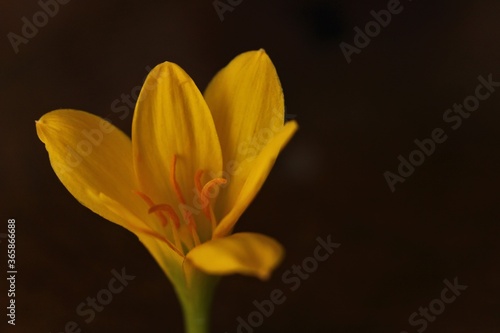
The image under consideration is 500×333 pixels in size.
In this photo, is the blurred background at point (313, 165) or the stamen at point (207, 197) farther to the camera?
the blurred background at point (313, 165)

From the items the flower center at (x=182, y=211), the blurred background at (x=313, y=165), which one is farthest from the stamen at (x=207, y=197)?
the blurred background at (x=313, y=165)

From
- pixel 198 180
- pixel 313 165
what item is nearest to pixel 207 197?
pixel 198 180

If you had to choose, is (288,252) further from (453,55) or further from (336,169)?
(453,55)

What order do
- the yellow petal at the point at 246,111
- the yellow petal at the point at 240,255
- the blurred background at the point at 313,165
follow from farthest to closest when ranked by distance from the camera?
the blurred background at the point at 313,165, the yellow petal at the point at 246,111, the yellow petal at the point at 240,255

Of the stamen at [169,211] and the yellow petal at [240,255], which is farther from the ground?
the stamen at [169,211]

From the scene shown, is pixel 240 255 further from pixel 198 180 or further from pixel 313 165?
pixel 313 165

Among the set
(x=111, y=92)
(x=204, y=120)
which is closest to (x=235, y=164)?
(x=204, y=120)

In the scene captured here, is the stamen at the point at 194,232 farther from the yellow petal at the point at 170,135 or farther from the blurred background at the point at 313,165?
the blurred background at the point at 313,165
